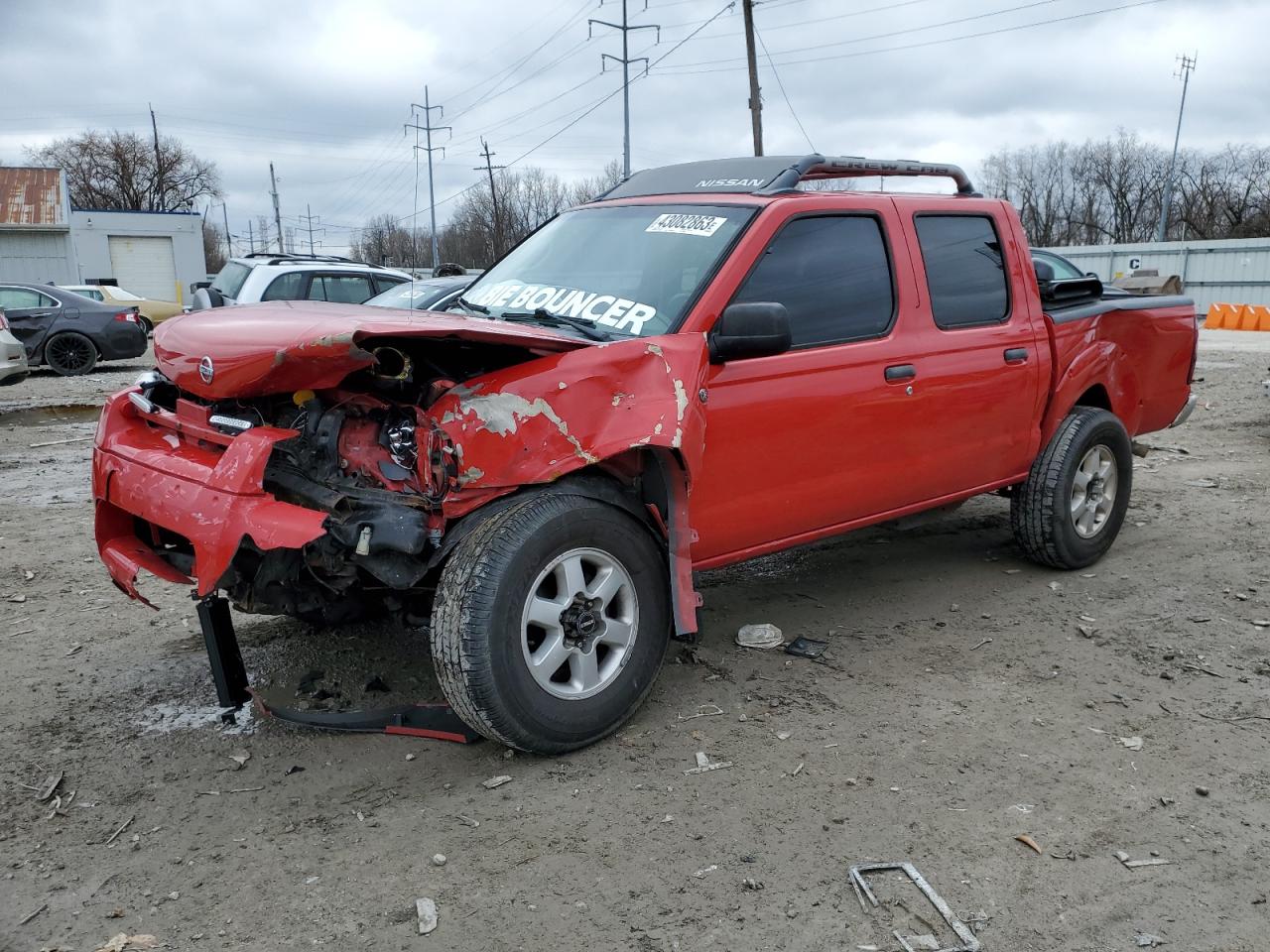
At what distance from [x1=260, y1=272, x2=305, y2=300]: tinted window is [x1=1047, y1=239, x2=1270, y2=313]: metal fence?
27693 mm

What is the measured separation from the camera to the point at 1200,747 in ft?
11.5

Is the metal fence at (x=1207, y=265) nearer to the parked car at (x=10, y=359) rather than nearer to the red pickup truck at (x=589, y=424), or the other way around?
the parked car at (x=10, y=359)

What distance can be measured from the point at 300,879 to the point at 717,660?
201 cm

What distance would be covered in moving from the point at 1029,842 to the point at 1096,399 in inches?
130

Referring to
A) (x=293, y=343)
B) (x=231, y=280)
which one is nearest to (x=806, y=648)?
(x=293, y=343)

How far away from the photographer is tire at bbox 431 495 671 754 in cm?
311

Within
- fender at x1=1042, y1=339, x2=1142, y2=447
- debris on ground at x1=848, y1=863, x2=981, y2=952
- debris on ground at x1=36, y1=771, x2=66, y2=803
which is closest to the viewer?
debris on ground at x1=848, y1=863, x2=981, y2=952

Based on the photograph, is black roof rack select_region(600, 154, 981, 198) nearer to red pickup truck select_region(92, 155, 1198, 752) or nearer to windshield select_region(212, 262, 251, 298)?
red pickup truck select_region(92, 155, 1198, 752)

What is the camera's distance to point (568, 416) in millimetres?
3225

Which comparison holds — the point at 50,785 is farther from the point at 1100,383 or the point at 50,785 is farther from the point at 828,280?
the point at 1100,383

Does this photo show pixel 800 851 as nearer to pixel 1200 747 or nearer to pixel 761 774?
pixel 761 774

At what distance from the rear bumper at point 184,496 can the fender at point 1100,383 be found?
12.4 feet

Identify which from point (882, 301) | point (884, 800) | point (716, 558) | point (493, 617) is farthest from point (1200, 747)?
point (493, 617)

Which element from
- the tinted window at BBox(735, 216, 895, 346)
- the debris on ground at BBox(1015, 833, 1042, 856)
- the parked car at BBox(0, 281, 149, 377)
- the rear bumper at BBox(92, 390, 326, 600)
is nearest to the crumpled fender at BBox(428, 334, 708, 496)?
the rear bumper at BBox(92, 390, 326, 600)
